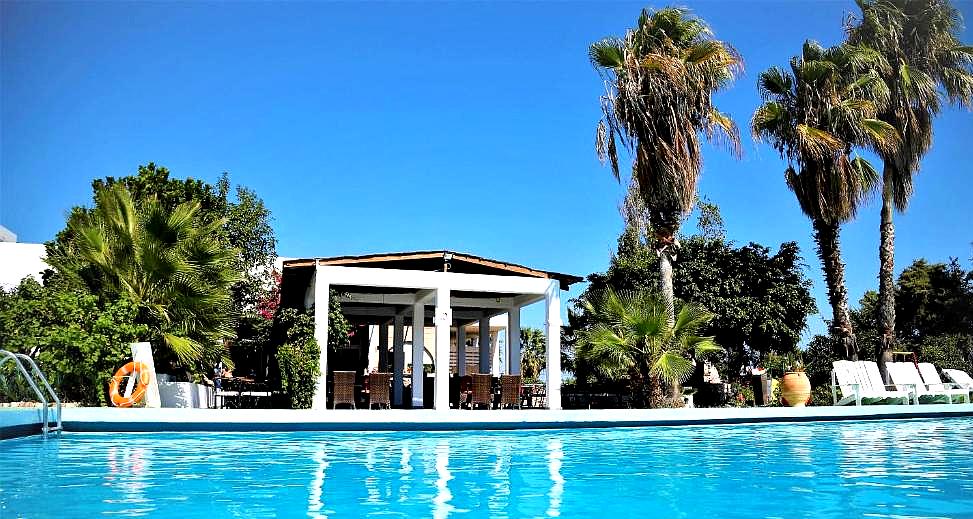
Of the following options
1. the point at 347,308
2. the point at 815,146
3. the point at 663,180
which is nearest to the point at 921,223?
the point at 815,146

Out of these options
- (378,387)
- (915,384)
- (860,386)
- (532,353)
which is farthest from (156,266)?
(532,353)

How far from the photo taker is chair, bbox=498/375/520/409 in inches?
666

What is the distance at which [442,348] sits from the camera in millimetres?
16891

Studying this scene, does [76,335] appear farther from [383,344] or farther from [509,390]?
[383,344]

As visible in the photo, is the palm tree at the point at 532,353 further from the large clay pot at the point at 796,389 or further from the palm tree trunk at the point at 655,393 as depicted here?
the palm tree trunk at the point at 655,393

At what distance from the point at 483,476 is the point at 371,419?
5.51 metres

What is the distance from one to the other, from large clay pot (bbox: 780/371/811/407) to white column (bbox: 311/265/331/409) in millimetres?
10329

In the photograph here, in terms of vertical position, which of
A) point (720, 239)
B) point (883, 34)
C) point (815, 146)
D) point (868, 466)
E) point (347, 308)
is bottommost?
point (868, 466)

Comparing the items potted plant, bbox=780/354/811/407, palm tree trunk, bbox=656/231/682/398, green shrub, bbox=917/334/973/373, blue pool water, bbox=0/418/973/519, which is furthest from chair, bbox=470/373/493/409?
green shrub, bbox=917/334/973/373

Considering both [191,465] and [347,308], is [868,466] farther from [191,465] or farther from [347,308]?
[347,308]

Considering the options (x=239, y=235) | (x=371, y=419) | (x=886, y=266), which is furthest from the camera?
(x=239, y=235)

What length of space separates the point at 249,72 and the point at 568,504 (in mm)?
23821

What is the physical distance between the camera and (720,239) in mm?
22781

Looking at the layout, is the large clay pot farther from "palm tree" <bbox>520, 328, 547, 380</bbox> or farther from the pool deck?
"palm tree" <bbox>520, 328, 547, 380</bbox>
